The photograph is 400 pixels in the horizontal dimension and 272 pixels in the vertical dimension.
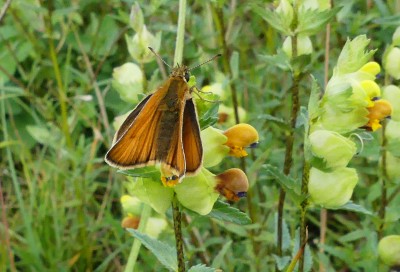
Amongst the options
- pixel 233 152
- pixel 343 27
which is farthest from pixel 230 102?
pixel 233 152

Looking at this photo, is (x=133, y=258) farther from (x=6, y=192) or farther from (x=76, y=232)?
(x=6, y=192)

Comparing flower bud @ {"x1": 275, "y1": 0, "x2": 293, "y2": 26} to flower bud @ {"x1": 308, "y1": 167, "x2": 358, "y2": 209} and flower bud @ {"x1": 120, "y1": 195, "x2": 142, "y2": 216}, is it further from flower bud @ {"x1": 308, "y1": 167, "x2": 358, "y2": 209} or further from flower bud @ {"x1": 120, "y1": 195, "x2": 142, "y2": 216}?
flower bud @ {"x1": 120, "y1": 195, "x2": 142, "y2": 216}

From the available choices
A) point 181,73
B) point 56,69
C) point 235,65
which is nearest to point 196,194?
point 181,73

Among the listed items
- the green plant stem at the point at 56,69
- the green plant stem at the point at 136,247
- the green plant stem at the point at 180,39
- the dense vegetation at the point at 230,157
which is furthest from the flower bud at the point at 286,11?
the green plant stem at the point at 56,69

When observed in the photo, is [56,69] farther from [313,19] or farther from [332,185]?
→ [332,185]

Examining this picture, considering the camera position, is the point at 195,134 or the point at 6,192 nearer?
the point at 195,134

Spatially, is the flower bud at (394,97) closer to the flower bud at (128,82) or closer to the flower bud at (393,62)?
the flower bud at (393,62)
